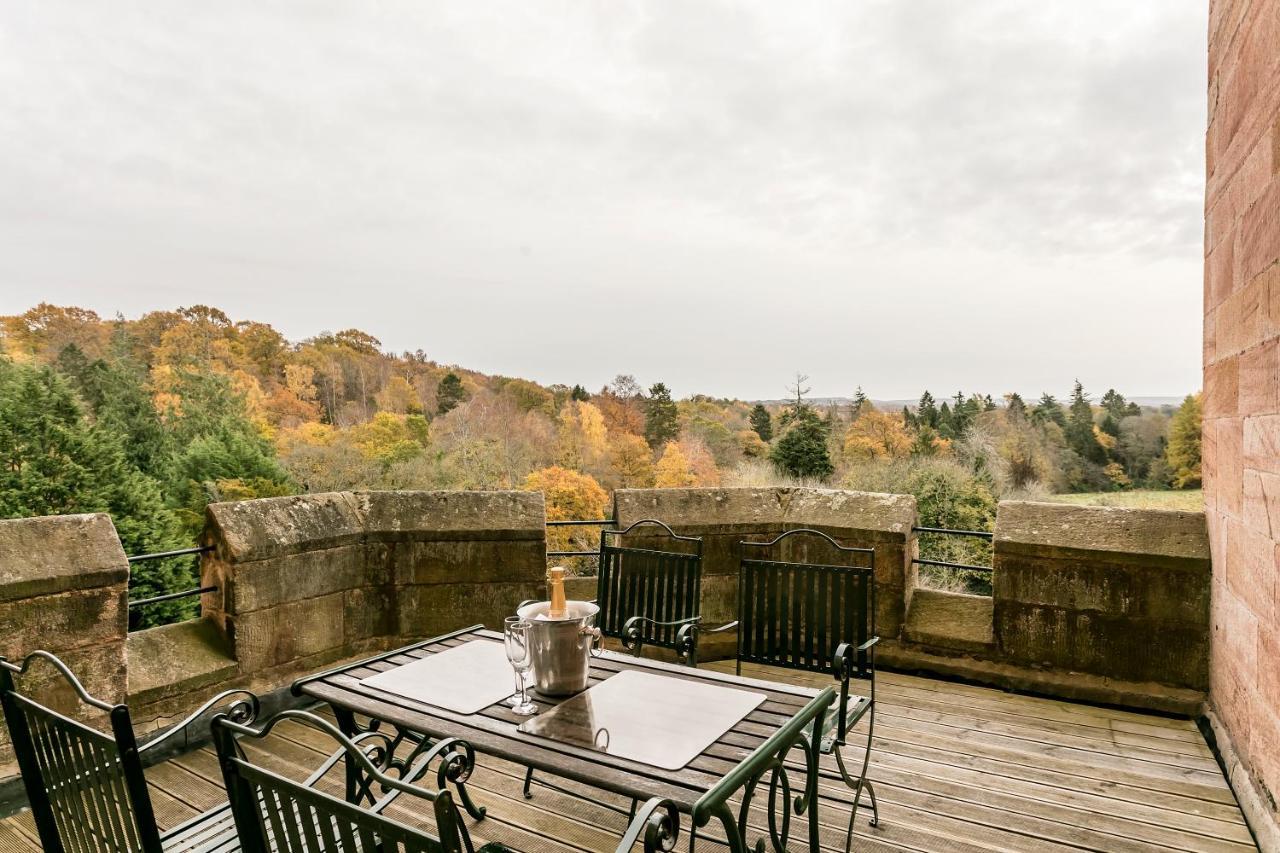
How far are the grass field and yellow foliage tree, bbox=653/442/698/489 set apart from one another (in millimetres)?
7376

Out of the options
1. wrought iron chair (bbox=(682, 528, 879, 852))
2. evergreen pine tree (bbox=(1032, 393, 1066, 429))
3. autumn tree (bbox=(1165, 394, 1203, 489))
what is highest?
evergreen pine tree (bbox=(1032, 393, 1066, 429))

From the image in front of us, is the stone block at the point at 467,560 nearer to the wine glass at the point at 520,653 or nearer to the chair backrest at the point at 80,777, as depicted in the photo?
the wine glass at the point at 520,653

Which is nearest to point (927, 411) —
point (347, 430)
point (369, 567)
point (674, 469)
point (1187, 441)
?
point (674, 469)

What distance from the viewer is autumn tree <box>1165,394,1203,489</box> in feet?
22.5

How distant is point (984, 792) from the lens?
2484 millimetres

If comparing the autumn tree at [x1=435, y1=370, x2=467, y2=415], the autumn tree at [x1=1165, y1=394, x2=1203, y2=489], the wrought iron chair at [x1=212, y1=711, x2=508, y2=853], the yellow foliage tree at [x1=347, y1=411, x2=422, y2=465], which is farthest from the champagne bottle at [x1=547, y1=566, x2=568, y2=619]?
the autumn tree at [x1=435, y1=370, x2=467, y2=415]

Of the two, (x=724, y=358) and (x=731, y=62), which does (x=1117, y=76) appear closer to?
(x=731, y=62)

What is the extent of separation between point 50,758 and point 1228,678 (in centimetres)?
362

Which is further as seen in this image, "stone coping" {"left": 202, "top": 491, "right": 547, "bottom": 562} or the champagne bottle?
"stone coping" {"left": 202, "top": 491, "right": 547, "bottom": 562}

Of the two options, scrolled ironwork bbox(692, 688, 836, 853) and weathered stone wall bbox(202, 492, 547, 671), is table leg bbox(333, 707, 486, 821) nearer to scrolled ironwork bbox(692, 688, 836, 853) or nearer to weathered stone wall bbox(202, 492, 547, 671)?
scrolled ironwork bbox(692, 688, 836, 853)

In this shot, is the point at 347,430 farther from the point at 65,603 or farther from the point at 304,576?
the point at 65,603

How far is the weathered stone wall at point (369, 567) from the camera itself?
3.11 meters

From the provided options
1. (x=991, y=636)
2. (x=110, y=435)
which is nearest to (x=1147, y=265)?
(x=991, y=636)

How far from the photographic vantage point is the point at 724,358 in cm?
2214
